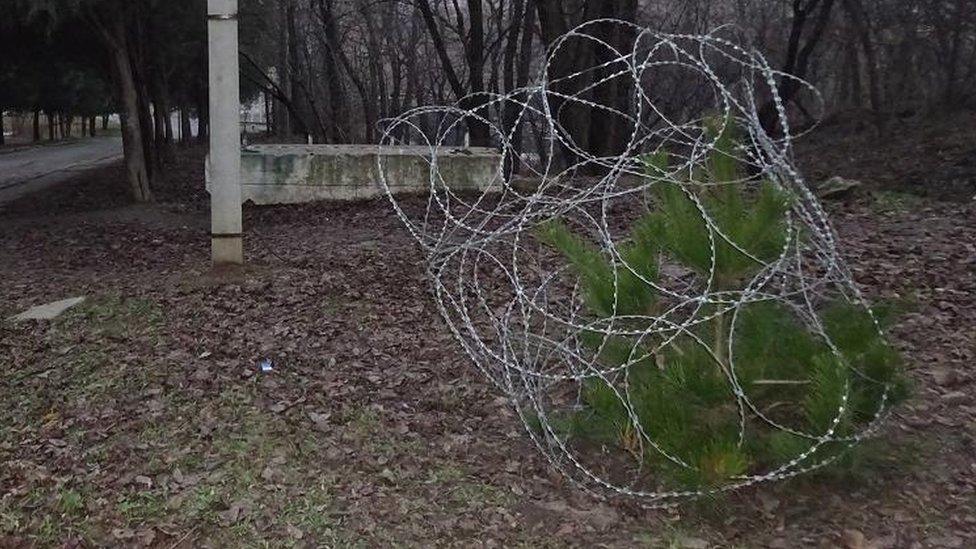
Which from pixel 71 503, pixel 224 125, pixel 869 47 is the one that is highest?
pixel 869 47

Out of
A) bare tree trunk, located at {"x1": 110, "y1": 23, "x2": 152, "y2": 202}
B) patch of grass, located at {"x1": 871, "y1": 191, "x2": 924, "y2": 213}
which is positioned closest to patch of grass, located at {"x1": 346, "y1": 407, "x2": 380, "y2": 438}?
patch of grass, located at {"x1": 871, "y1": 191, "x2": 924, "y2": 213}

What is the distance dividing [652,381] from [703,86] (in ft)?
70.8

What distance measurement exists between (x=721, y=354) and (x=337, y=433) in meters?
1.84

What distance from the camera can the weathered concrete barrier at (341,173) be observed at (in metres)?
12.2

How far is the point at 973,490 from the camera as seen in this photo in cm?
402

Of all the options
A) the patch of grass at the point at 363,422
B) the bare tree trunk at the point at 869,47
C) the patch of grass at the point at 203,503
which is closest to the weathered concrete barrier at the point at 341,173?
the patch of grass at the point at 363,422

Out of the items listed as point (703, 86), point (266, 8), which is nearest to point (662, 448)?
point (266, 8)

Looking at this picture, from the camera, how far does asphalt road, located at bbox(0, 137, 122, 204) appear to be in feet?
78.0

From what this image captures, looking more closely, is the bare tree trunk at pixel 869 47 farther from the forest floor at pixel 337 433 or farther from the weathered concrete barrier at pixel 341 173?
the forest floor at pixel 337 433

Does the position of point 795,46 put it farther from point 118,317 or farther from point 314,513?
point 314,513

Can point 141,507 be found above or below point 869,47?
below

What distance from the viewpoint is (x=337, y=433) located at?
479cm

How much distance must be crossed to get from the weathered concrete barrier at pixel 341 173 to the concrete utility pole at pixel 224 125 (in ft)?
16.0

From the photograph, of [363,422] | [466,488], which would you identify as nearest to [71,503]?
[363,422]
